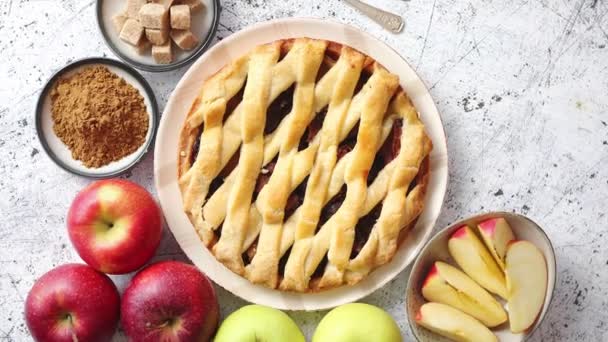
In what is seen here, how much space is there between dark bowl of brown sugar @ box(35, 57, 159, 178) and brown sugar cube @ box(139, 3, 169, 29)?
0.35 ft

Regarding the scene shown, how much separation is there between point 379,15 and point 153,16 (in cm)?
46

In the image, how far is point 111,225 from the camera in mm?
1600

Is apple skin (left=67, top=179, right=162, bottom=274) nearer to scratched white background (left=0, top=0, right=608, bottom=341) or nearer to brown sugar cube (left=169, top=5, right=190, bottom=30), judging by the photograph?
scratched white background (left=0, top=0, right=608, bottom=341)

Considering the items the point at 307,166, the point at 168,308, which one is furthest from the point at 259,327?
the point at 307,166

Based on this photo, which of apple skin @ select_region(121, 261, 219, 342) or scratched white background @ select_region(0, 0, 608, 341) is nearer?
apple skin @ select_region(121, 261, 219, 342)

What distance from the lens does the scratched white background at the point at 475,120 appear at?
5.66 ft

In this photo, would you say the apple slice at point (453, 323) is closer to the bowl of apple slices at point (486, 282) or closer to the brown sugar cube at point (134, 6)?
the bowl of apple slices at point (486, 282)

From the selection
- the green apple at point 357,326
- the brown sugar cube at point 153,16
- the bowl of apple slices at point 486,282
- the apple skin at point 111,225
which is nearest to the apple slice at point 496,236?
the bowl of apple slices at point 486,282

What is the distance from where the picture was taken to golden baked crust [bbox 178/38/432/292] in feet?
5.23

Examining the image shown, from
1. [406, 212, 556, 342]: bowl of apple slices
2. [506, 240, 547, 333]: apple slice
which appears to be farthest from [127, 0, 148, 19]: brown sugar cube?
[506, 240, 547, 333]: apple slice

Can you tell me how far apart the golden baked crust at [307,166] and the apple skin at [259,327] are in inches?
2.5

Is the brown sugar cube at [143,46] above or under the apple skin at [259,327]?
above

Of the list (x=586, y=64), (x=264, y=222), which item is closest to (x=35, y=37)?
(x=264, y=222)

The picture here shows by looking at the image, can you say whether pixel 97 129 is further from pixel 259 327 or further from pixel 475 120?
pixel 475 120
